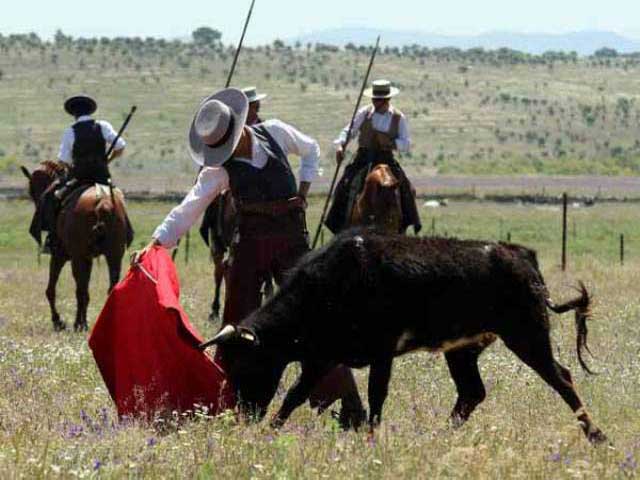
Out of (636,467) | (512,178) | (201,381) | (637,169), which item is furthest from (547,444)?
(637,169)

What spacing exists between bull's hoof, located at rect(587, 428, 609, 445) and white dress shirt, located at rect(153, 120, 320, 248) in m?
2.65

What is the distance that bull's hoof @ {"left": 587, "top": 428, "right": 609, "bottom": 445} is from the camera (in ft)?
31.4

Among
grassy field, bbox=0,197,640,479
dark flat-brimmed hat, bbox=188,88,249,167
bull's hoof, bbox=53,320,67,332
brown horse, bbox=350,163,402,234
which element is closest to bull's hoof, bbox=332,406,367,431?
grassy field, bbox=0,197,640,479

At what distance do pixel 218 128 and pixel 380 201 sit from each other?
6.97 m

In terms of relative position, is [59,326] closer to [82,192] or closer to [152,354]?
[82,192]

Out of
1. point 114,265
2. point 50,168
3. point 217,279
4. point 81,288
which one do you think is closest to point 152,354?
point 81,288

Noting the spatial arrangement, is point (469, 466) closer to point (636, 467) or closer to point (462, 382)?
point (636, 467)

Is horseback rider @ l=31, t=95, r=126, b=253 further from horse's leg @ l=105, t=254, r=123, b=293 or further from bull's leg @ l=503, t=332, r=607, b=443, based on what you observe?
bull's leg @ l=503, t=332, r=607, b=443

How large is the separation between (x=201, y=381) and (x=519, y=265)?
192 centimetres

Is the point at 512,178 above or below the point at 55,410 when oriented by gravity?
below

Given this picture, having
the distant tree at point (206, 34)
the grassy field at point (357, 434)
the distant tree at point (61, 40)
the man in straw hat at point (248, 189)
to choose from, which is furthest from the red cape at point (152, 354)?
the distant tree at point (206, 34)

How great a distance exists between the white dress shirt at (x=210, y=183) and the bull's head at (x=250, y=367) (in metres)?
1.11

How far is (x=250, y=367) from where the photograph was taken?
9.95 m

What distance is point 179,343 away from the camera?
34.0 ft
